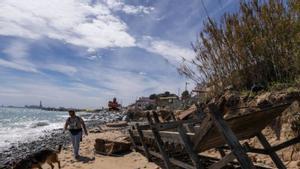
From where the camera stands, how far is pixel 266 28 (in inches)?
396

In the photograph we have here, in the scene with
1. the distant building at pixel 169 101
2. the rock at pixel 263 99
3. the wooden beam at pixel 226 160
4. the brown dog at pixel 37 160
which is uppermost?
the distant building at pixel 169 101

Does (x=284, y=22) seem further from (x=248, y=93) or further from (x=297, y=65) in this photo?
(x=248, y=93)

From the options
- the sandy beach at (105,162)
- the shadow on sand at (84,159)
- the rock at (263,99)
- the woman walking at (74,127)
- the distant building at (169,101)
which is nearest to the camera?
the rock at (263,99)

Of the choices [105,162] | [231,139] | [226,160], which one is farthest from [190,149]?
[105,162]

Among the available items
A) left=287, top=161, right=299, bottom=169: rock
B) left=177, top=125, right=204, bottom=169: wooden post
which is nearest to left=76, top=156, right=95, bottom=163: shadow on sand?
left=177, top=125, right=204, bottom=169: wooden post

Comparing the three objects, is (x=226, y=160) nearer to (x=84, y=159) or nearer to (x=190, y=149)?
(x=190, y=149)

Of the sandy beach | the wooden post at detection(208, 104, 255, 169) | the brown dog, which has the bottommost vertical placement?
the sandy beach

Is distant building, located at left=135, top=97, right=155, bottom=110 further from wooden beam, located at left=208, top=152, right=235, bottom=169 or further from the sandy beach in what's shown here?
wooden beam, located at left=208, top=152, right=235, bottom=169

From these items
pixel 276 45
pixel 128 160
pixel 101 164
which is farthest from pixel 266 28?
pixel 101 164

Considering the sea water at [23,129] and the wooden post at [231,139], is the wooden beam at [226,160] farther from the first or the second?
the sea water at [23,129]

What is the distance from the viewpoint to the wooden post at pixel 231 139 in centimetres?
457

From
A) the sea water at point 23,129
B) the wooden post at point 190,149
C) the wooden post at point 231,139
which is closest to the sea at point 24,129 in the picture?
the sea water at point 23,129

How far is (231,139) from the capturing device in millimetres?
4672

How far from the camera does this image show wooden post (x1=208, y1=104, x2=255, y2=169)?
15.0 feet
